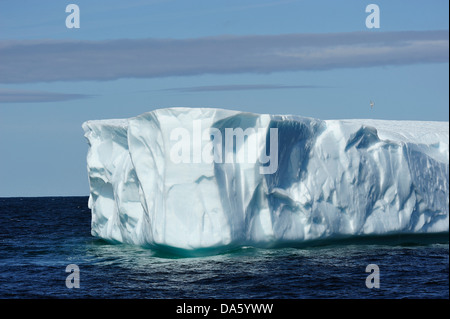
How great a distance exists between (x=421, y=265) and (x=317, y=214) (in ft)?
10.7

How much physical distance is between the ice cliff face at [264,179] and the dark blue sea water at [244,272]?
543mm

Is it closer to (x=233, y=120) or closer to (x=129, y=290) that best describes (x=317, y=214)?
(x=233, y=120)

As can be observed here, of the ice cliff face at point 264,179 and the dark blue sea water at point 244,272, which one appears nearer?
the dark blue sea water at point 244,272

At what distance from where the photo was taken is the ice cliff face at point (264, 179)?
62.0 feet

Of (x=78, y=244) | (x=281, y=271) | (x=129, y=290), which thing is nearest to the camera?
(x=129, y=290)

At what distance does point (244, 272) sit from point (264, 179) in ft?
9.56

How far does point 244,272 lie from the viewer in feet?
57.9

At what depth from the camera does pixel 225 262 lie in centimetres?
1878

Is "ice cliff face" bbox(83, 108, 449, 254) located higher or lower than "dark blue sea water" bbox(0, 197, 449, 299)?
higher

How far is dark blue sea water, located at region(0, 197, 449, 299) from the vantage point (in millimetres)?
16031

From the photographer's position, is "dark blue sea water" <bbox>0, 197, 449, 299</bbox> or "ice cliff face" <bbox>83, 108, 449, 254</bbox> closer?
"dark blue sea water" <bbox>0, 197, 449, 299</bbox>

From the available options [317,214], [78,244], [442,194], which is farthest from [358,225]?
[78,244]

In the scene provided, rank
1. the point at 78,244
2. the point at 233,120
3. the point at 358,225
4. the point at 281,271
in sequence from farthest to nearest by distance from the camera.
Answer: the point at 78,244, the point at 358,225, the point at 233,120, the point at 281,271

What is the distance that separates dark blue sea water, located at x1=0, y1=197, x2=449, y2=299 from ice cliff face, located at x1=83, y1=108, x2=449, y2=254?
0.54 meters
